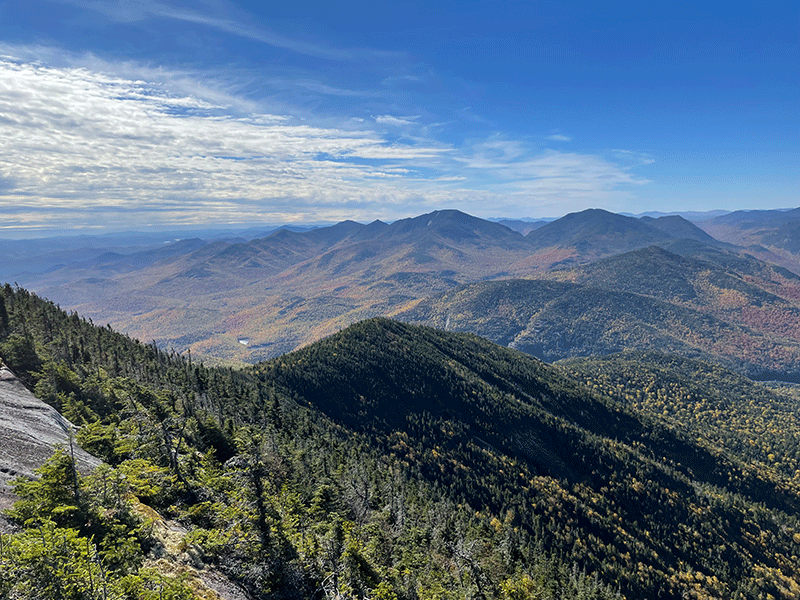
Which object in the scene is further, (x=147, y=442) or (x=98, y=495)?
(x=147, y=442)

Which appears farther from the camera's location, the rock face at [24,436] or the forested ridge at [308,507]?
the rock face at [24,436]

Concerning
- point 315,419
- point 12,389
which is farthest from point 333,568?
point 315,419

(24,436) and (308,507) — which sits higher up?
(24,436)

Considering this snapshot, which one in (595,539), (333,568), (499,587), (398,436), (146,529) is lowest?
(595,539)

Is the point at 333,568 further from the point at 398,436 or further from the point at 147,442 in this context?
the point at 398,436

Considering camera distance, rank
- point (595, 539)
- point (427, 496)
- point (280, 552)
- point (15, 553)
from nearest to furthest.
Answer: point (15, 553)
point (280, 552)
point (427, 496)
point (595, 539)
